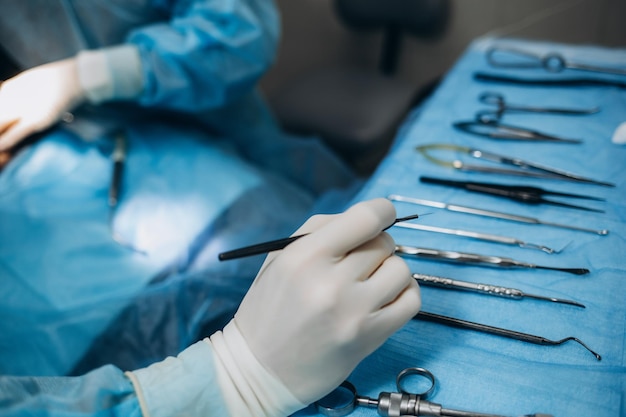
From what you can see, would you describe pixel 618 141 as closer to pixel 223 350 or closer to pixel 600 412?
pixel 600 412

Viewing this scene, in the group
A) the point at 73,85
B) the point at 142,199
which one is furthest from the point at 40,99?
the point at 142,199

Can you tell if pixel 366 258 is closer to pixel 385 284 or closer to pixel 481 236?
pixel 385 284

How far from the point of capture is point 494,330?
29.5 inches

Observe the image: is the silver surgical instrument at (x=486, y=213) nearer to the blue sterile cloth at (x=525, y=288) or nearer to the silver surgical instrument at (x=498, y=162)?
the blue sterile cloth at (x=525, y=288)

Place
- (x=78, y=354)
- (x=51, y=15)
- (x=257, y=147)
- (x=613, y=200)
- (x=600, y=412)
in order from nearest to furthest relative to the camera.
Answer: (x=600, y=412), (x=613, y=200), (x=78, y=354), (x=51, y=15), (x=257, y=147)

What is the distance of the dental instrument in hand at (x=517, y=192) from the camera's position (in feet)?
3.19

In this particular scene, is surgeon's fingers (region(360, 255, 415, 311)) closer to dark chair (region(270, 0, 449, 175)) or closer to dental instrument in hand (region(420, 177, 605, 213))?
dental instrument in hand (region(420, 177, 605, 213))

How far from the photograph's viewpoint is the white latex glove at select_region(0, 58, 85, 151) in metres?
1.08

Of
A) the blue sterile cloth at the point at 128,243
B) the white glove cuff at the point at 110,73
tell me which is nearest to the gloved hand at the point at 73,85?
the white glove cuff at the point at 110,73

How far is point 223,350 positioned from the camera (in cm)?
72

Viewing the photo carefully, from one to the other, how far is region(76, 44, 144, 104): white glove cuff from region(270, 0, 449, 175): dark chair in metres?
0.73

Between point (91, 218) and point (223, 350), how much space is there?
A: 69 centimetres

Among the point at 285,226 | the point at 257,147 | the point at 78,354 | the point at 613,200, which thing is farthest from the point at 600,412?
the point at 257,147

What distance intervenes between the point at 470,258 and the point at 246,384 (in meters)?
0.40
